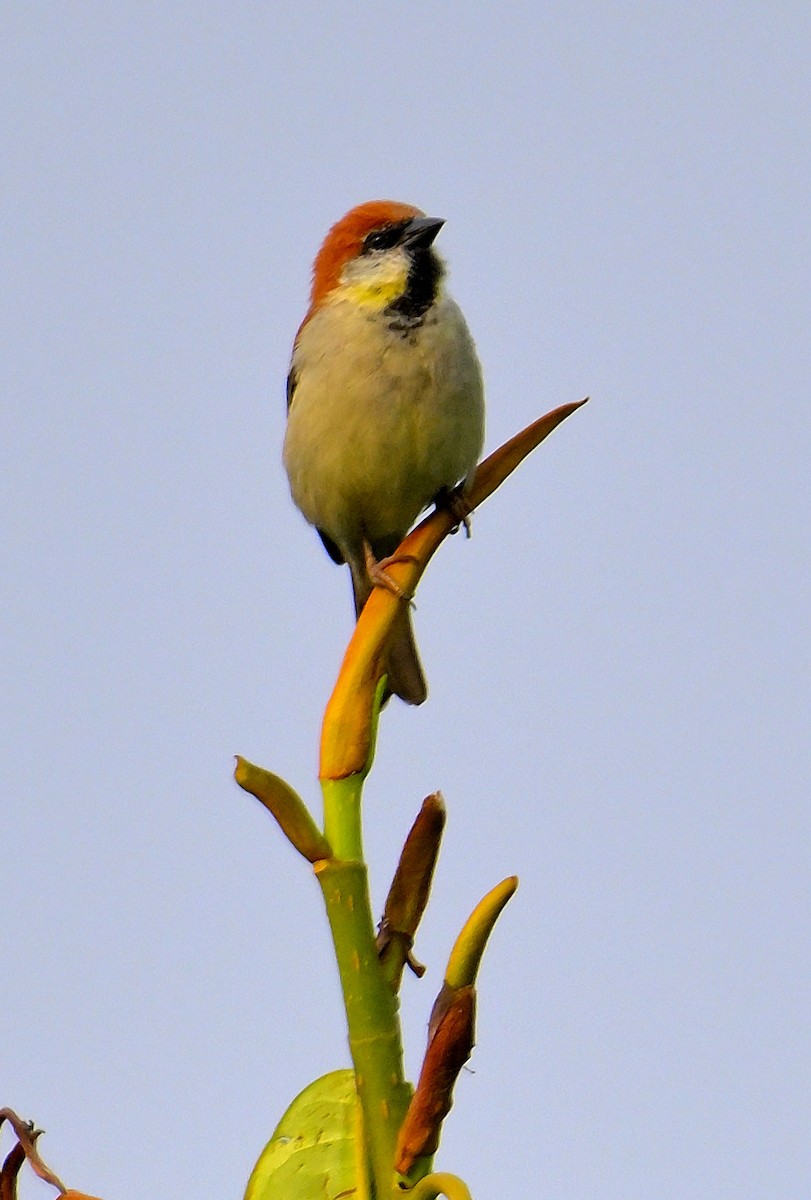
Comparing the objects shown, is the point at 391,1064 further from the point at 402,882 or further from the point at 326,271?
the point at 326,271

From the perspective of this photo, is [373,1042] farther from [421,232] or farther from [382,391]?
[421,232]

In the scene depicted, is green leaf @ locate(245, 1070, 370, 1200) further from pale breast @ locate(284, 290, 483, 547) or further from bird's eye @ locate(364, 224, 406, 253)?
bird's eye @ locate(364, 224, 406, 253)

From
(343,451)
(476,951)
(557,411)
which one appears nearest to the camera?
(476,951)

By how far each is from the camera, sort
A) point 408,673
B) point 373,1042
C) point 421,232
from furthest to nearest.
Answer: point 421,232 → point 408,673 → point 373,1042

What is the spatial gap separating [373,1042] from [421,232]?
3.89m

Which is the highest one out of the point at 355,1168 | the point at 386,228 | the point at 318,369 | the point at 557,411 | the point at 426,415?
the point at 386,228

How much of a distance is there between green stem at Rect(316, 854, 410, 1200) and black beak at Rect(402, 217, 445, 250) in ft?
12.5

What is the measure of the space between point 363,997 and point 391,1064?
0.06 meters

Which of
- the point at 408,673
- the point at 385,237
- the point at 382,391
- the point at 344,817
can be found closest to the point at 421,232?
the point at 385,237

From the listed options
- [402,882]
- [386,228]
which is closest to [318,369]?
[386,228]

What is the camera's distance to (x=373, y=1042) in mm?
1135

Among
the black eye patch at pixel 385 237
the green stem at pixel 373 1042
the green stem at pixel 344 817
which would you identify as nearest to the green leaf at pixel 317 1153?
the green stem at pixel 373 1042

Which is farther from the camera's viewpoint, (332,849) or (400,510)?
(400,510)

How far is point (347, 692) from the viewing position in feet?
4.17
